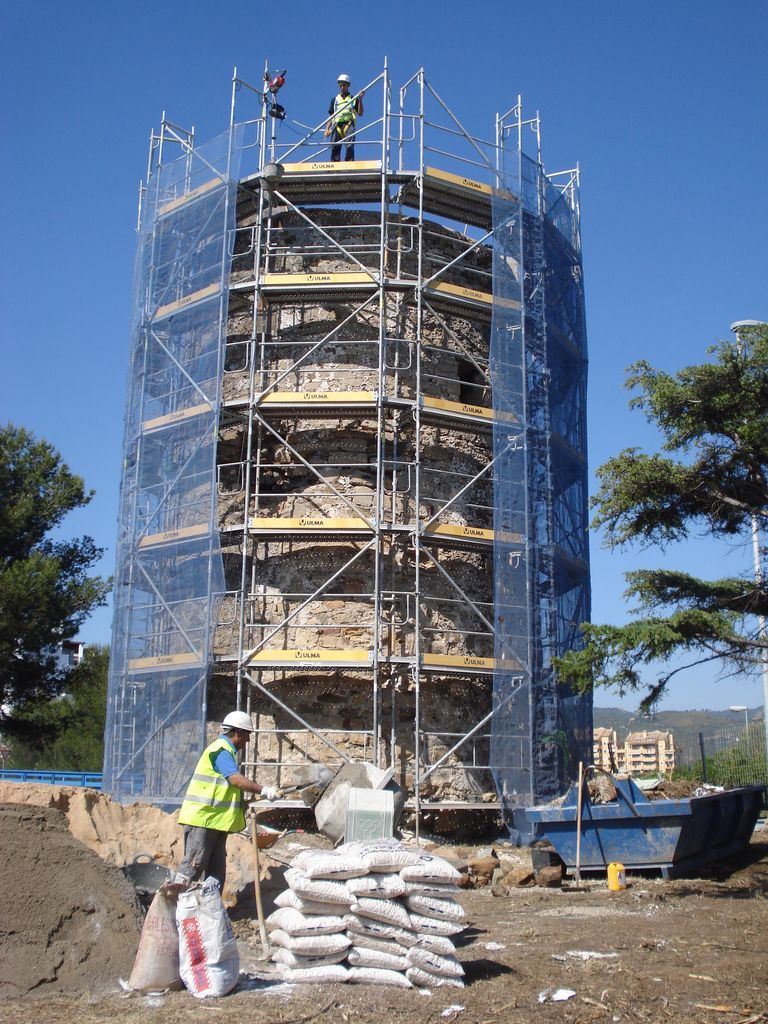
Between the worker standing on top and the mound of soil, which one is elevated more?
the worker standing on top

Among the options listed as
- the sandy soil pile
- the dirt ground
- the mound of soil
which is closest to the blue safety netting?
the sandy soil pile

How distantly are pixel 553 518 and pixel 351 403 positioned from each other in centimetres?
350

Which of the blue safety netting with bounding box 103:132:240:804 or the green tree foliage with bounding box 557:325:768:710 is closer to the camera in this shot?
the green tree foliage with bounding box 557:325:768:710

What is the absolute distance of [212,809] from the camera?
21.1 feet

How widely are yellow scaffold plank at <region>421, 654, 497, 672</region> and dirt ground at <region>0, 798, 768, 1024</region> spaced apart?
16.5 feet

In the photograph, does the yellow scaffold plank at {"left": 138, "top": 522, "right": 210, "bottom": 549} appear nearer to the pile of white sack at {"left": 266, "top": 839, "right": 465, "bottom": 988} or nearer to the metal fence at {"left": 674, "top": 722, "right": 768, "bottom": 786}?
the pile of white sack at {"left": 266, "top": 839, "right": 465, "bottom": 988}

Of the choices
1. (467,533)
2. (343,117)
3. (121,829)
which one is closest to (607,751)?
(467,533)

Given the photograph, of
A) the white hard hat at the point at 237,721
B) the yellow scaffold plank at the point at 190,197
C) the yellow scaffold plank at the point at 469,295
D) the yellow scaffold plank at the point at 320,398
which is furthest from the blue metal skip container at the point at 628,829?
the yellow scaffold plank at the point at 190,197

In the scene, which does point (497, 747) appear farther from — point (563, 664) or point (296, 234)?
point (296, 234)

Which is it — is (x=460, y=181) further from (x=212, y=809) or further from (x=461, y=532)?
(x=212, y=809)

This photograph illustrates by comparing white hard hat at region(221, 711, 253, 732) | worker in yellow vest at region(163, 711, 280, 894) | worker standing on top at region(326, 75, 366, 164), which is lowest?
worker in yellow vest at region(163, 711, 280, 894)

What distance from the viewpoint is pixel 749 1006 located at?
5758 mm

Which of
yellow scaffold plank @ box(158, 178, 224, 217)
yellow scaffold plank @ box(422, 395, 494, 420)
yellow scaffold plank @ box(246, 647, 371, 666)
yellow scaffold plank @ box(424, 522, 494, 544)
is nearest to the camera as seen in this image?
yellow scaffold plank @ box(246, 647, 371, 666)

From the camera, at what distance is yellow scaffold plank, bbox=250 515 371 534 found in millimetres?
14344
